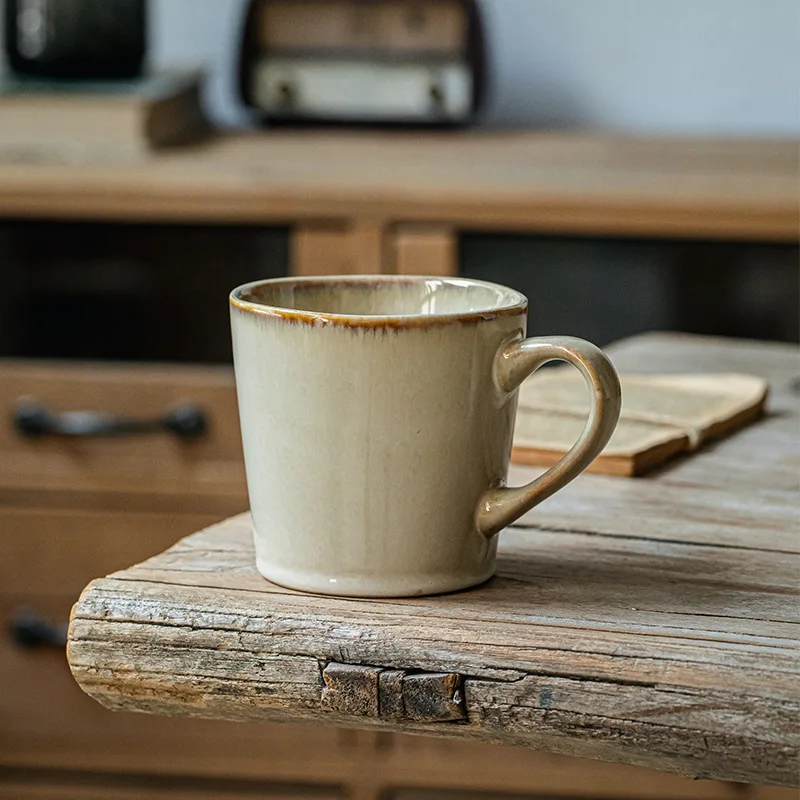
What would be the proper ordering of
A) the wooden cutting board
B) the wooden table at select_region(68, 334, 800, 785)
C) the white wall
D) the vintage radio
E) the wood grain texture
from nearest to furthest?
the wooden table at select_region(68, 334, 800, 785) → the wooden cutting board → the wood grain texture → the vintage radio → the white wall

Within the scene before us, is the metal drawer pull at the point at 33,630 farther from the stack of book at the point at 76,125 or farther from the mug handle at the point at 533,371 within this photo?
the mug handle at the point at 533,371

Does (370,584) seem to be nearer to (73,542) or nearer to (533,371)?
(533,371)

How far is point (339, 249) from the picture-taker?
1.22 m

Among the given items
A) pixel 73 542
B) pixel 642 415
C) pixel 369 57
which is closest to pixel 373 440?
pixel 642 415

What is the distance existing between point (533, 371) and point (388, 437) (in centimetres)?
5

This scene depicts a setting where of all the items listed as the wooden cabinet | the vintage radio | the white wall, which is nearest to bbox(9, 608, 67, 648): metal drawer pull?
the wooden cabinet

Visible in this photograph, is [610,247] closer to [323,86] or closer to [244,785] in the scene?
[323,86]

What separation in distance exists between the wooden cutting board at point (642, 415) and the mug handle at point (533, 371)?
0.52 ft

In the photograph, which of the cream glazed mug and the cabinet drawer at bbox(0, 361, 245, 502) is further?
the cabinet drawer at bbox(0, 361, 245, 502)

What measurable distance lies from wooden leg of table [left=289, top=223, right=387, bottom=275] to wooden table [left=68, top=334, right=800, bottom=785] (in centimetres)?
74

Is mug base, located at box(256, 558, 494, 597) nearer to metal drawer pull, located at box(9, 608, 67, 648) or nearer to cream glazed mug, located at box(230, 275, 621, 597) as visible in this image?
cream glazed mug, located at box(230, 275, 621, 597)

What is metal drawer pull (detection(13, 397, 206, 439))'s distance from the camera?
1227 millimetres

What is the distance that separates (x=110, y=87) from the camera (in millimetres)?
1327

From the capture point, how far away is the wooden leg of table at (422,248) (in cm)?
121
